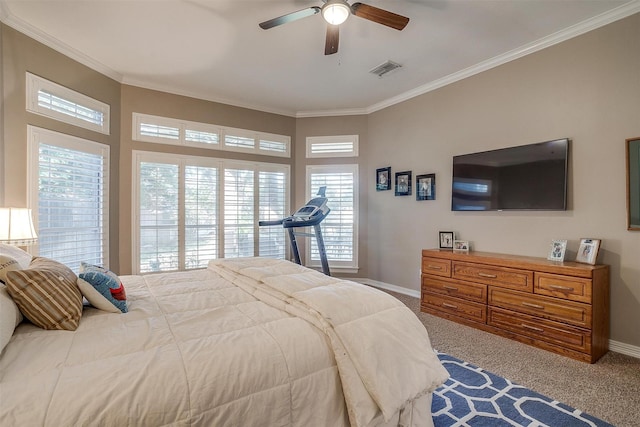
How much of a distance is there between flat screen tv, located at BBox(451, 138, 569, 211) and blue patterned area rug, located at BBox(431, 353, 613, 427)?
1.84 metres

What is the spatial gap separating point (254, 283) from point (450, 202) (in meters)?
2.99

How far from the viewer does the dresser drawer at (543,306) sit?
253cm

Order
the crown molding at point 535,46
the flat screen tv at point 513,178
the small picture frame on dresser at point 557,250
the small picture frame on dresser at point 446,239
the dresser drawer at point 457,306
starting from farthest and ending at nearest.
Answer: the small picture frame on dresser at point 446,239
the dresser drawer at point 457,306
the flat screen tv at point 513,178
the small picture frame on dresser at point 557,250
the crown molding at point 535,46

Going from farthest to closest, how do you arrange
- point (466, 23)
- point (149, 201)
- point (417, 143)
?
point (417, 143) < point (149, 201) < point (466, 23)

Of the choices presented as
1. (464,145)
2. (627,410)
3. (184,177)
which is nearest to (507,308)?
(627,410)

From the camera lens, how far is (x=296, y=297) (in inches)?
62.2

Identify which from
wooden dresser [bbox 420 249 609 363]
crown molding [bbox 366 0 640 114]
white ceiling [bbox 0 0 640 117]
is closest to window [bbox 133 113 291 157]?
white ceiling [bbox 0 0 640 117]

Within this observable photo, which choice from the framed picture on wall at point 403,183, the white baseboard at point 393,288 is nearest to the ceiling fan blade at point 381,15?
the framed picture on wall at point 403,183

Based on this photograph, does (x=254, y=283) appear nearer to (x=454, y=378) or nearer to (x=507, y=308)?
(x=454, y=378)

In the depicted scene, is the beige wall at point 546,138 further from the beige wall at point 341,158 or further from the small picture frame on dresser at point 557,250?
the beige wall at point 341,158

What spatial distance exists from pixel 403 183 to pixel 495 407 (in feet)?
10.3

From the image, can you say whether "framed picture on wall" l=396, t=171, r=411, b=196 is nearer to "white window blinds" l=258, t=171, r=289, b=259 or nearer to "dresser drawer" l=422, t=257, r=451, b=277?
"dresser drawer" l=422, t=257, r=451, b=277

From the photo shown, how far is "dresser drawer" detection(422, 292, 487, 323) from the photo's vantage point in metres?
3.21

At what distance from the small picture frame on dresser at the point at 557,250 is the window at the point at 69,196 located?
501 cm
